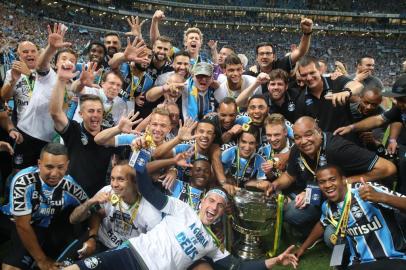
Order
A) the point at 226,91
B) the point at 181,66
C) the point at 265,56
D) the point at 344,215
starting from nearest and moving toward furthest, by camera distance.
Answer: the point at 344,215 < the point at 226,91 < the point at 181,66 < the point at 265,56

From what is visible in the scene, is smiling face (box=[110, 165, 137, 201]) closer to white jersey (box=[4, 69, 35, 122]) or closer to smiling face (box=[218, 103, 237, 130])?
smiling face (box=[218, 103, 237, 130])

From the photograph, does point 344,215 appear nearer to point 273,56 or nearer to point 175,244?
point 175,244

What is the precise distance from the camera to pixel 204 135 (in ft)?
14.5

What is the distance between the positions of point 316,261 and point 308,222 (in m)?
0.41

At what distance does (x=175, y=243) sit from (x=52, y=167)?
4.12 feet

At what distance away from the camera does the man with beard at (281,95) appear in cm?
499

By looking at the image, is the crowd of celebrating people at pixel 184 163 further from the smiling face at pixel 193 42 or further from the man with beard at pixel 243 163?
the smiling face at pixel 193 42

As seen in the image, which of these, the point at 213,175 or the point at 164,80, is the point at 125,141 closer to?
the point at 213,175

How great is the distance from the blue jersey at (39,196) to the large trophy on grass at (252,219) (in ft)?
5.18

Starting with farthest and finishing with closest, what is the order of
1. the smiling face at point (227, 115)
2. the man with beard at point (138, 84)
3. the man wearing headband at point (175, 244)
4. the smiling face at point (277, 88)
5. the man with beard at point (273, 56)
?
the man with beard at point (273, 56)
the man with beard at point (138, 84)
the smiling face at point (277, 88)
the smiling face at point (227, 115)
the man wearing headband at point (175, 244)

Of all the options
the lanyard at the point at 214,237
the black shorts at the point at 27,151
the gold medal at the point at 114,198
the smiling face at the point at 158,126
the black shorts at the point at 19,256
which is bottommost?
the black shorts at the point at 19,256

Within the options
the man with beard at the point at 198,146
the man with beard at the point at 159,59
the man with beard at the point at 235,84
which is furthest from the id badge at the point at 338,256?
the man with beard at the point at 159,59

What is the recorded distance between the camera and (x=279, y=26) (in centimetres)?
4391

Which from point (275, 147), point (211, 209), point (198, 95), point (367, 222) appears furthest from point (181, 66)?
point (367, 222)
